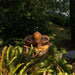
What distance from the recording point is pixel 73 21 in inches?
237

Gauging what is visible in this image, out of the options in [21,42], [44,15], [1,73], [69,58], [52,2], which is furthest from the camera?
[52,2]

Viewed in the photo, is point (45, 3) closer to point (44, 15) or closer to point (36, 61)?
point (44, 15)

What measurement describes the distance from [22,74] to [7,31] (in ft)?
12.2

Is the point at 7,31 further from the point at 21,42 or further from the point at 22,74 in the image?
the point at 22,74

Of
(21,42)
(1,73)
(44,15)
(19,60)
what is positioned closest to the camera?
(1,73)

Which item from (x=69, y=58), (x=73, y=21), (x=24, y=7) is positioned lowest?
(x=69, y=58)

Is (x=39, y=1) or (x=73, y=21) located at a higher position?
(x=39, y=1)

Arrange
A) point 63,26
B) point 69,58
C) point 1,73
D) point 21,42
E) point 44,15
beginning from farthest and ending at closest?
1. point 63,26
2. point 44,15
3. point 21,42
4. point 69,58
5. point 1,73

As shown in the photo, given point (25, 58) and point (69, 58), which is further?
point (69, 58)

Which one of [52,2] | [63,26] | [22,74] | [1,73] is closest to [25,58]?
[22,74]

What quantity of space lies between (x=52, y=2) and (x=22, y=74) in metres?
4.50

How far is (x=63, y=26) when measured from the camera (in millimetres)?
9758

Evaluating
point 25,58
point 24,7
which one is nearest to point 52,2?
point 24,7

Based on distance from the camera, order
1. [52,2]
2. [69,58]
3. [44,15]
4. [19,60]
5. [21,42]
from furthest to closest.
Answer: [52,2] → [44,15] → [21,42] → [69,58] → [19,60]
